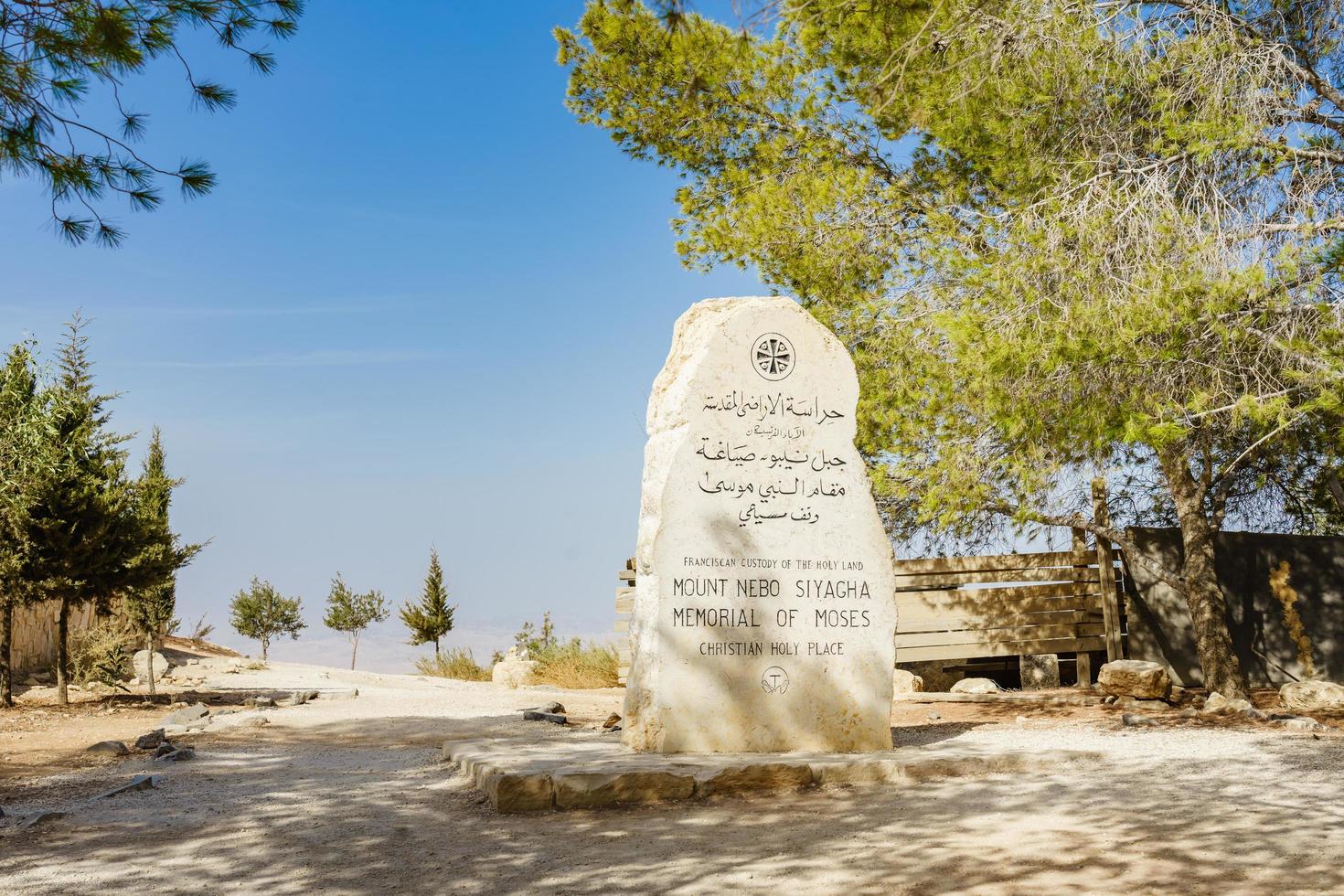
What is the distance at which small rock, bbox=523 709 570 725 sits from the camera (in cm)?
1055

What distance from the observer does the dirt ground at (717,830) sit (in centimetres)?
462

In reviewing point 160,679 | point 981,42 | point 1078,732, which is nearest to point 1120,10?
point 981,42

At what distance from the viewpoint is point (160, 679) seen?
1802 centimetres

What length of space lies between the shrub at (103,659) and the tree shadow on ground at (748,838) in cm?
869

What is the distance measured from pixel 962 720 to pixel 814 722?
12.3ft

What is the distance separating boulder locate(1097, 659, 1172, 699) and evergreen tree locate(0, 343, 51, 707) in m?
13.6

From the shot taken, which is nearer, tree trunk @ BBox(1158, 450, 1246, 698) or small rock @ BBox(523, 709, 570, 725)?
small rock @ BBox(523, 709, 570, 725)

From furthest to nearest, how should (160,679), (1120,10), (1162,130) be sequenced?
1. (160,679)
2. (1162,130)
3. (1120,10)

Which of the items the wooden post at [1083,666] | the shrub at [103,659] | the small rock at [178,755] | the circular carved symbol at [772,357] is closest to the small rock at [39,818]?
the small rock at [178,755]

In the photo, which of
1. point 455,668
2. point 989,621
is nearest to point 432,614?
point 455,668

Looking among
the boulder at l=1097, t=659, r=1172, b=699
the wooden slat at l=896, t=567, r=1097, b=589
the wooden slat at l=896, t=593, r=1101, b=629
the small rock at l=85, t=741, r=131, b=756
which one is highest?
the wooden slat at l=896, t=567, r=1097, b=589

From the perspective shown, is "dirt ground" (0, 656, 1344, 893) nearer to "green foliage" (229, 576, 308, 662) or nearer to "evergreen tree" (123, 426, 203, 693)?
"evergreen tree" (123, 426, 203, 693)

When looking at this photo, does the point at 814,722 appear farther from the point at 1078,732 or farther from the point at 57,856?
the point at 57,856

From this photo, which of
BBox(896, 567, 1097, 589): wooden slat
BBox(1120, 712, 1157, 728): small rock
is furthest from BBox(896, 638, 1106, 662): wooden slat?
BBox(1120, 712, 1157, 728): small rock
